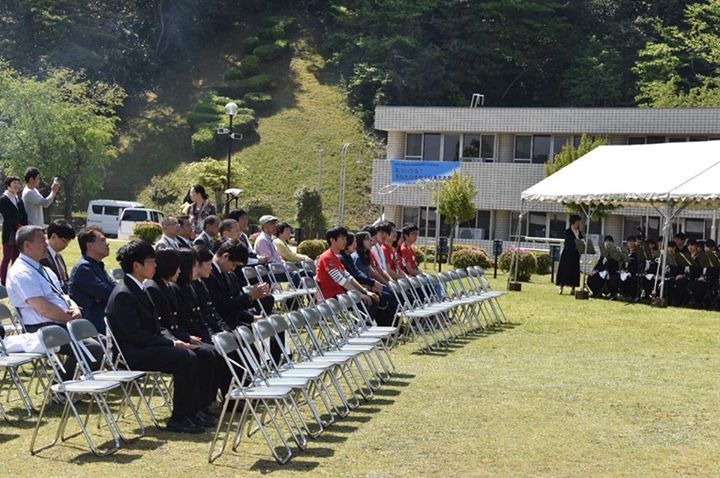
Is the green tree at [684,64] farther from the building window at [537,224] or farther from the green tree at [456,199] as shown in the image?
the green tree at [456,199]

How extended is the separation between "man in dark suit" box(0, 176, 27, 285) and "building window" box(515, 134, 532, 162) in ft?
100

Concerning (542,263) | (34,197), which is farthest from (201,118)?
(34,197)

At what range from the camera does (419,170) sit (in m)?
41.0

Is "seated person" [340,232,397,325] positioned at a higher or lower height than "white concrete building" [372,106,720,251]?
lower

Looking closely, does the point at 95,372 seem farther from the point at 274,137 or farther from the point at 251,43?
the point at 251,43

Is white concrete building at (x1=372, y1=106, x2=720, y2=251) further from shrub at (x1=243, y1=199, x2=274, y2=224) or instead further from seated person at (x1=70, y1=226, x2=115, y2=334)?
seated person at (x1=70, y1=226, x2=115, y2=334)

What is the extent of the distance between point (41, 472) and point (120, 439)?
996 mm

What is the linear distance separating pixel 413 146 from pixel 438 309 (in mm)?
30177

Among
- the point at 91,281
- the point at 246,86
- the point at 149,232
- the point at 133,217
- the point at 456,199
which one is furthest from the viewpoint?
the point at 246,86

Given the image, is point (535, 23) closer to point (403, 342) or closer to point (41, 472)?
point (403, 342)

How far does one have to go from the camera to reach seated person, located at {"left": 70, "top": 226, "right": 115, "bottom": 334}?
9.77 metres

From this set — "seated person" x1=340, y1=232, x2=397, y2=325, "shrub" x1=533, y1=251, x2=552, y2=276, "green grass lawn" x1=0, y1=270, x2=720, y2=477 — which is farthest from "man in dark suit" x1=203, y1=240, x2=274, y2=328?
"shrub" x1=533, y1=251, x2=552, y2=276

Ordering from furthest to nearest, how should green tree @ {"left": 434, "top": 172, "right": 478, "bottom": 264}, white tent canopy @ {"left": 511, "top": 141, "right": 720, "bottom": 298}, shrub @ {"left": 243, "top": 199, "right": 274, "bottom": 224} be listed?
shrub @ {"left": 243, "top": 199, "right": 274, "bottom": 224}
green tree @ {"left": 434, "top": 172, "right": 478, "bottom": 264}
white tent canopy @ {"left": 511, "top": 141, "right": 720, "bottom": 298}

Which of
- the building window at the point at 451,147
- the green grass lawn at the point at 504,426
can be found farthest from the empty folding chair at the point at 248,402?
the building window at the point at 451,147
